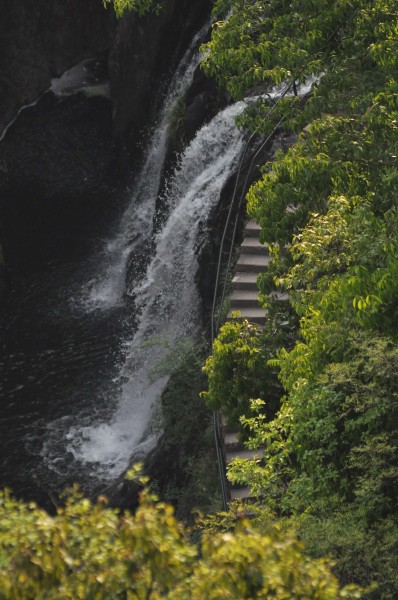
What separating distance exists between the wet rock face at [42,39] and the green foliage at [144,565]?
20.2 metres

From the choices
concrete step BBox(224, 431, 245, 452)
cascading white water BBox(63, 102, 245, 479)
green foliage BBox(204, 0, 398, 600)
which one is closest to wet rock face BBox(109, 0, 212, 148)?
cascading white water BBox(63, 102, 245, 479)

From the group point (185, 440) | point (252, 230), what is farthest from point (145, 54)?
point (185, 440)

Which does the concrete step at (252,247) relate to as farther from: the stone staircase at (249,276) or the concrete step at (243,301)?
the concrete step at (243,301)

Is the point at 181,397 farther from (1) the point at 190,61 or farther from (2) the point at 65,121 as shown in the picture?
(2) the point at 65,121

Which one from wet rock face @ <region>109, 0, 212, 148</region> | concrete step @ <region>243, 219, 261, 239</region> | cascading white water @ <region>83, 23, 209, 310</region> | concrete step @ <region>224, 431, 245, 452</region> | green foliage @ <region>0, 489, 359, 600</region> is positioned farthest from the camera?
wet rock face @ <region>109, 0, 212, 148</region>

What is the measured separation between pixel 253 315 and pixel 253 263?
115 cm

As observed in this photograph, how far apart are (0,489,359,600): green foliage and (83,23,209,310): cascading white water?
50.6 ft

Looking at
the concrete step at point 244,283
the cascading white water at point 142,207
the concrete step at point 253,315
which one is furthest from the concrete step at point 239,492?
the cascading white water at point 142,207

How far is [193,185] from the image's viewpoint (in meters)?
19.2

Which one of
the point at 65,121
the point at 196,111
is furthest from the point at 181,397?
the point at 65,121

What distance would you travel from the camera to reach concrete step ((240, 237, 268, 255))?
14062 mm

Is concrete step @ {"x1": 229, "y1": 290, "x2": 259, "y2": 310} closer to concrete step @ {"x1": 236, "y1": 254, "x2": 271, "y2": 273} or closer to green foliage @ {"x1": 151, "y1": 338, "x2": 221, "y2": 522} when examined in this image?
concrete step @ {"x1": 236, "y1": 254, "x2": 271, "y2": 273}

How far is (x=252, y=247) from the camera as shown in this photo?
14078mm

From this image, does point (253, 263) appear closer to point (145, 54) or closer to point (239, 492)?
point (239, 492)
